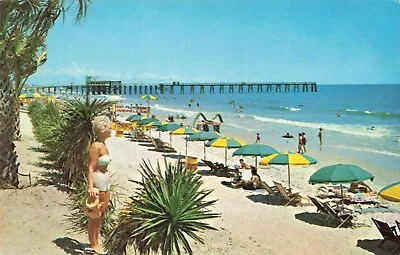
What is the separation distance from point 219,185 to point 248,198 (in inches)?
69.8

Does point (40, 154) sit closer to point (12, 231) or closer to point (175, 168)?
point (12, 231)

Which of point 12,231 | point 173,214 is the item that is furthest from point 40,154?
point 173,214

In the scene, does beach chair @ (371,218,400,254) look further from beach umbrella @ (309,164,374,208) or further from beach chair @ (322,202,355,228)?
beach umbrella @ (309,164,374,208)

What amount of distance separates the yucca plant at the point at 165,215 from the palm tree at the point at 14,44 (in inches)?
159

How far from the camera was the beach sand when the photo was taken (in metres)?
6.97

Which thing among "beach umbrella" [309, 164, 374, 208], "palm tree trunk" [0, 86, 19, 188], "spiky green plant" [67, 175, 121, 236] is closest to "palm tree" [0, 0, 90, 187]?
"palm tree trunk" [0, 86, 19, 188]

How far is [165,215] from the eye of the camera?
19.0 feet

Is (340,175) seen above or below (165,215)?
below

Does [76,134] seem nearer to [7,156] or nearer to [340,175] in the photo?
[7,156]

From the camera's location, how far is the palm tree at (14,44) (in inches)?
355

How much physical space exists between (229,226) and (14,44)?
5.44 m

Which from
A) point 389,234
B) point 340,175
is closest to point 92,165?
point 389,234

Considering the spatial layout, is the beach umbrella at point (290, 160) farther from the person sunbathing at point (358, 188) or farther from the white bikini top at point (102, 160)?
the white bikini top at point (102, 160)

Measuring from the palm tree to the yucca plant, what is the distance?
405 centimetres
